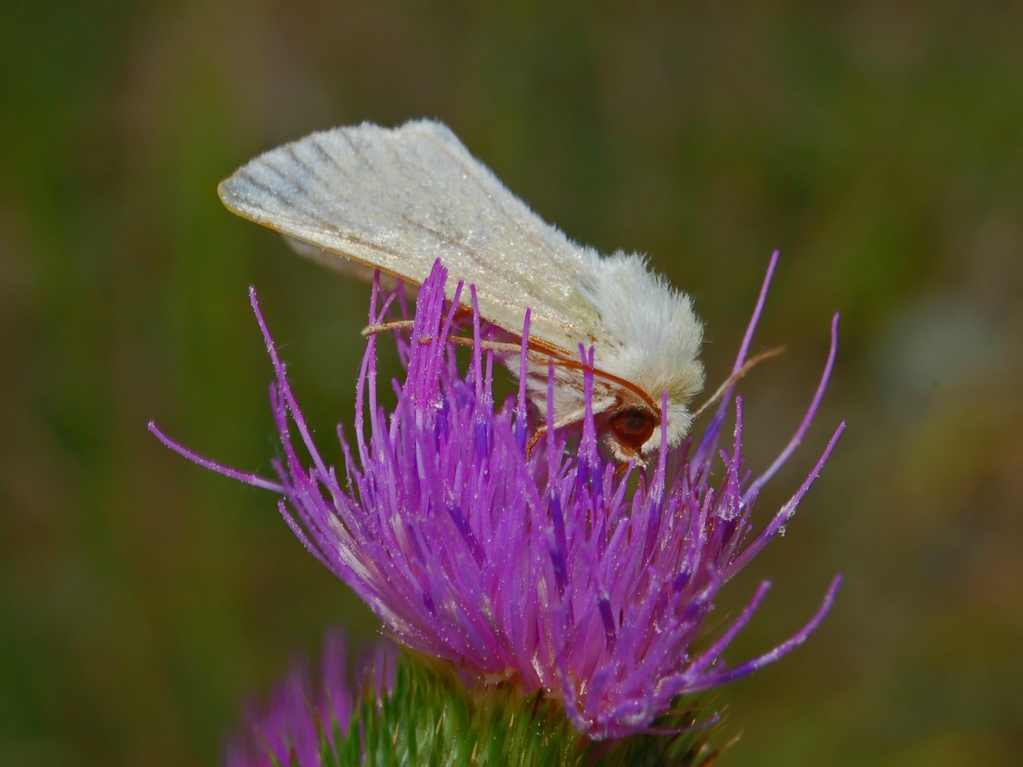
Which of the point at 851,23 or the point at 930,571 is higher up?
the point at 851,23

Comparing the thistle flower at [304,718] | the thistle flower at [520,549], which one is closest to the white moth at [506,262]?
the thistle flower at [520,549]

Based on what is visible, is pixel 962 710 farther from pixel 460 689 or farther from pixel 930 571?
pixel 460 689

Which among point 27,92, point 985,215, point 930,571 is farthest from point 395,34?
point 930,571

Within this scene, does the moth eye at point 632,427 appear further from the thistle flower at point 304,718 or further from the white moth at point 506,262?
the thistle flower at point 304,718

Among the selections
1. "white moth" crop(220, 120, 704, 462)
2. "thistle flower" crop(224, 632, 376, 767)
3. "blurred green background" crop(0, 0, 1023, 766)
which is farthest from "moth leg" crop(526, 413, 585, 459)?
"blurred green background" crop(0, 0, 1023, 766)

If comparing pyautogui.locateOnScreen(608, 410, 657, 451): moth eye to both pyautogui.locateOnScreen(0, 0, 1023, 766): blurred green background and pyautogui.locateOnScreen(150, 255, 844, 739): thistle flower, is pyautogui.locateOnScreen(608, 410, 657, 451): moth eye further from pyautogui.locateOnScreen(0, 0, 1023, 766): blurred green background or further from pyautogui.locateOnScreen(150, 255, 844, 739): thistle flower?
pyautogui.locateOnScreen(0, 0, 1023, 766): blurred green background

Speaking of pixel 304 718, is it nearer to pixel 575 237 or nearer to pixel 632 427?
pixel 632 427

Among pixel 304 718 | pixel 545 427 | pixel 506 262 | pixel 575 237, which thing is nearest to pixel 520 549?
pixel 545 427
